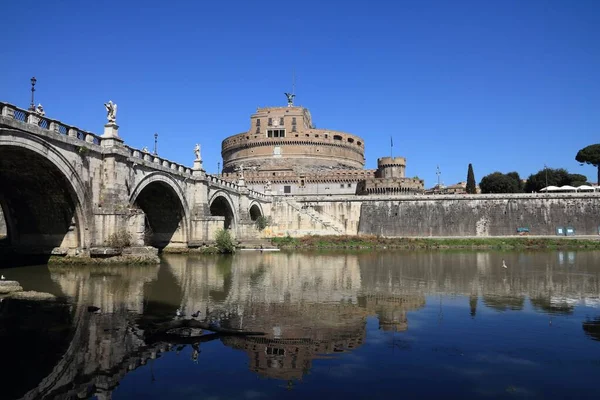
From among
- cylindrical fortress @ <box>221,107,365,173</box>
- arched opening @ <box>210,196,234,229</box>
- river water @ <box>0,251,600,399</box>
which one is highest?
cylindrical fortress @ <box>221,107,365,173</box>

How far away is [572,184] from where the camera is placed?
80812mm

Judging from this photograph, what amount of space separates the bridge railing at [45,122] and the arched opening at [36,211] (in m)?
2.03

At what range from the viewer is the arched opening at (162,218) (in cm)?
3738

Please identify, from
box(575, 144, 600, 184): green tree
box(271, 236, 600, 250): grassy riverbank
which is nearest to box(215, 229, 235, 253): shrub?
box(271, 236, 600, 250): grassy riverbank

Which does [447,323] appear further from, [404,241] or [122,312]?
[404,241]

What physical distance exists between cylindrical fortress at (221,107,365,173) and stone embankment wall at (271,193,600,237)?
74.0 feet

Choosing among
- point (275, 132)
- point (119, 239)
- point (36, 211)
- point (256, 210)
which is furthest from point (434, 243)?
point (275, 132)

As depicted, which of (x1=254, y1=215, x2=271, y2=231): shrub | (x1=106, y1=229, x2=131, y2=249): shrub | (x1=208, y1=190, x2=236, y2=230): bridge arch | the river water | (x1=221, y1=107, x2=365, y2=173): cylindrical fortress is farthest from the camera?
(x1=221, y1=107, x2=365, y2=173): cylindrical fortress

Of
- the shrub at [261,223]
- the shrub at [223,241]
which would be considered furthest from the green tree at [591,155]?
the shrub at [223,241]

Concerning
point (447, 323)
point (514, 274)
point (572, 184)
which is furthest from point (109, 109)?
point (572, 184)

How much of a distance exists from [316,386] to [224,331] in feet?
13.2

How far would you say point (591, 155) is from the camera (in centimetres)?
7850

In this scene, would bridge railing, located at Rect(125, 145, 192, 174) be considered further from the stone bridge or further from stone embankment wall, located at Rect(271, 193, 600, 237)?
stone embankment wall, located at Rect(271, 193, 600, 237)

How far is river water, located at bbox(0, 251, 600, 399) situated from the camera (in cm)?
775
